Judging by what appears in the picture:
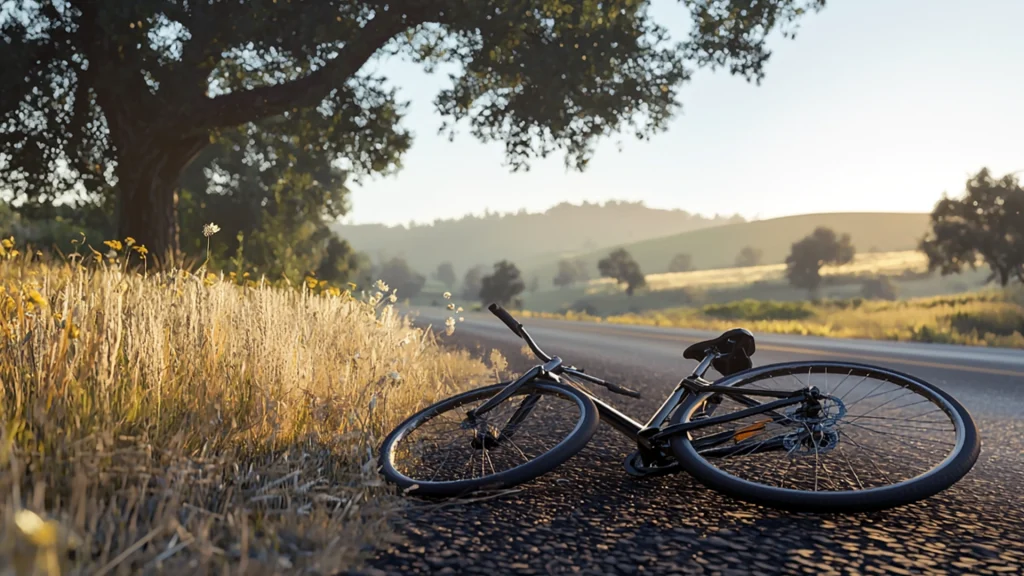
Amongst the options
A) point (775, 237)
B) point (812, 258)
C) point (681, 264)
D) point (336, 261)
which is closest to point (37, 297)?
point (336, 261)

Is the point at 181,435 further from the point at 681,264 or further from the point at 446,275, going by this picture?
the point at 446,275

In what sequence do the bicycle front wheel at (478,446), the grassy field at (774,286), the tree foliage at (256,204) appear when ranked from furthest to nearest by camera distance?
the grassy field at (774,286) → the tree foliage at (256,204) → the bicycle front wheel at (478,446)

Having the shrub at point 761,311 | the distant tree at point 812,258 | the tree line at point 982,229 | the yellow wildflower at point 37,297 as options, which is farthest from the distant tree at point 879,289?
the yellow wildflower at point 37,297

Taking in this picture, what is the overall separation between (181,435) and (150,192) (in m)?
11.9

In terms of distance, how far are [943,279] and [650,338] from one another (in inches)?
2843

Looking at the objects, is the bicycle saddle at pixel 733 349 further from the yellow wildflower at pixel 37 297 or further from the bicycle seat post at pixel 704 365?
the yellow wildflower at pixel 37 297

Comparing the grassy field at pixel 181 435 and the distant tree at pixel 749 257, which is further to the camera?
the distant tree at pixel 749 257

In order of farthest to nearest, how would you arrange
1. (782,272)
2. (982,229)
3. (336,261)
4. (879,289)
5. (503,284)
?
(782,272) < (879,289) < (503,284) < (336,261) < (982,229)

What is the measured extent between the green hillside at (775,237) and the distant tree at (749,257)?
227 centimetres

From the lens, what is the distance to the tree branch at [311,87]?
12.4 metres

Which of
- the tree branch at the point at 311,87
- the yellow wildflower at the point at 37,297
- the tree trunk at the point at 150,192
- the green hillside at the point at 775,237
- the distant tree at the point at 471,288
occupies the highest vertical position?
the green hillside at the point at 775,237

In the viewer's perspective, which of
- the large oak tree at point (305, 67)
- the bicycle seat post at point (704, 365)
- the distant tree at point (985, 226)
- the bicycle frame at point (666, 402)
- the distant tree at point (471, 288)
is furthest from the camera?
the distant tree at point (471, 288)

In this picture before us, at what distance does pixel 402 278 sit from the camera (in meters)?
137

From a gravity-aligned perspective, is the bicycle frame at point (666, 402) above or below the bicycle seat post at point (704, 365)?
below
